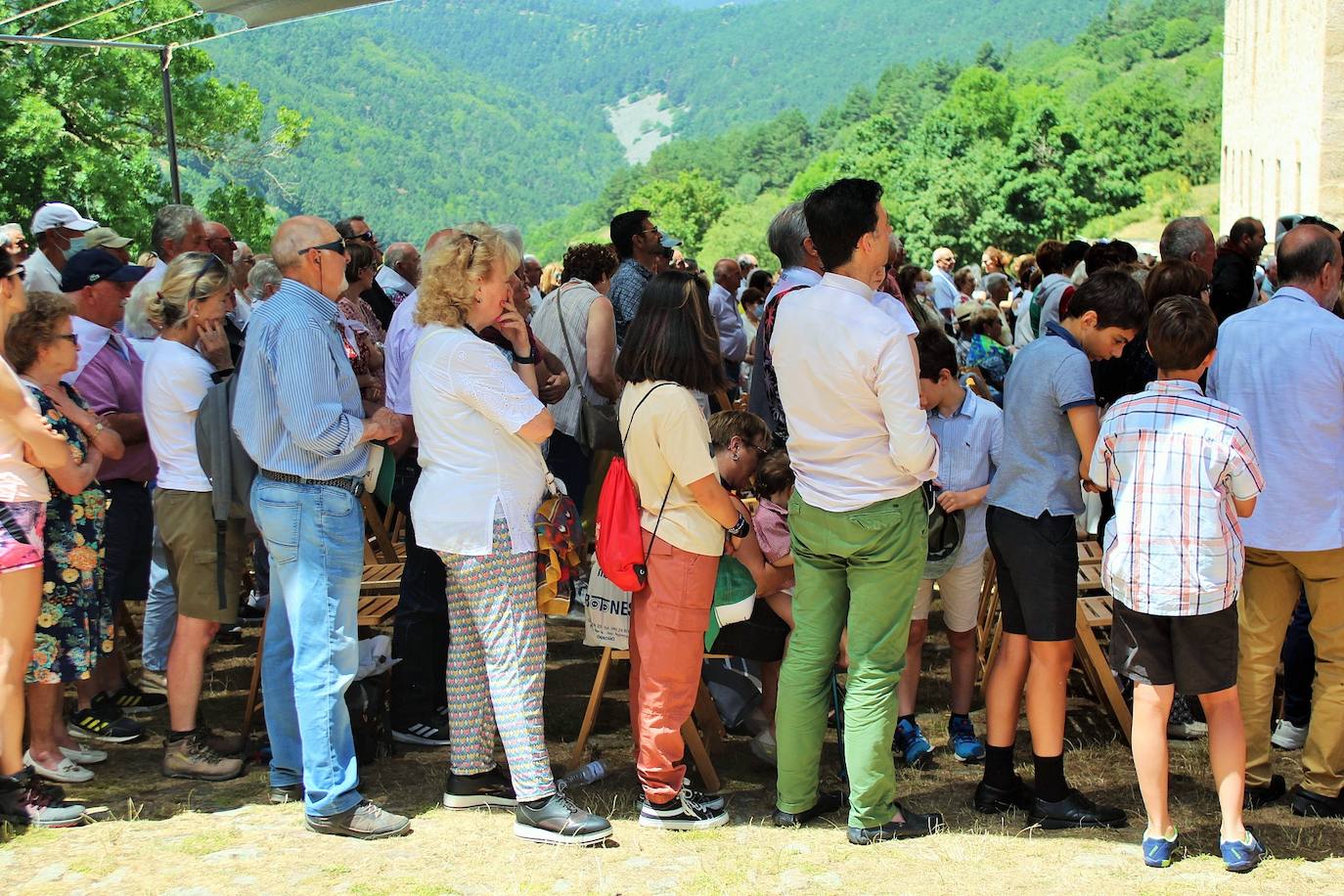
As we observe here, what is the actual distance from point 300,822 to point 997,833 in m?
2.20

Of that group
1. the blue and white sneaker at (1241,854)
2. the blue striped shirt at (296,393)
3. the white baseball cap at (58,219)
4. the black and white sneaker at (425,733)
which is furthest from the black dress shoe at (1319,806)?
the white baseball cap at (58,219)

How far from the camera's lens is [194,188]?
149 ft

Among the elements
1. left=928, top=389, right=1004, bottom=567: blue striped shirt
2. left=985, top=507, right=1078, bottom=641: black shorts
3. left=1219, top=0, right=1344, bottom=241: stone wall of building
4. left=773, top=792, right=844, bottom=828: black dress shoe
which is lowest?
left=773, top=792, right=844, bottom=828: black dress shoe

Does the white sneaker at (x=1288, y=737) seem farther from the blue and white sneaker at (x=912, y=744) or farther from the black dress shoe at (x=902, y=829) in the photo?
the black dress shoe at (x=902, y=829)

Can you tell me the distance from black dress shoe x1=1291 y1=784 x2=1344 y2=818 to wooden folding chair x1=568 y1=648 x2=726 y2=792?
6.21ft

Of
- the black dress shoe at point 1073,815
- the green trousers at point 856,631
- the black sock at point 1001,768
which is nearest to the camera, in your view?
the green trousers at point 856,631

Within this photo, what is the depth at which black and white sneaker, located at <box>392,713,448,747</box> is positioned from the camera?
5012mm

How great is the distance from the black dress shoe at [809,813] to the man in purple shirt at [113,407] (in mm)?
2602

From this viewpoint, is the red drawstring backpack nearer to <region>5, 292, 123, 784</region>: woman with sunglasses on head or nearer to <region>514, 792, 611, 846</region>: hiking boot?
<region>514, 792, 611, 846</region>: hiking boot

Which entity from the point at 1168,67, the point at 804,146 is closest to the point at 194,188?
the point at 1168,67

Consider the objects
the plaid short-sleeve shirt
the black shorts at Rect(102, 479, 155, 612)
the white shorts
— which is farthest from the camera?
the black shorts at Rect(102, 479, 155, 612)

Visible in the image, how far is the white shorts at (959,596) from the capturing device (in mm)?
4758

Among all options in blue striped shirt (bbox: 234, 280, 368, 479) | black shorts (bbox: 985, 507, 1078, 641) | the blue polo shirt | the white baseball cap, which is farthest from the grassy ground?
the white baseball cap

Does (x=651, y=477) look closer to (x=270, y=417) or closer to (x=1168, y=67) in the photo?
(x=270, y=417)
